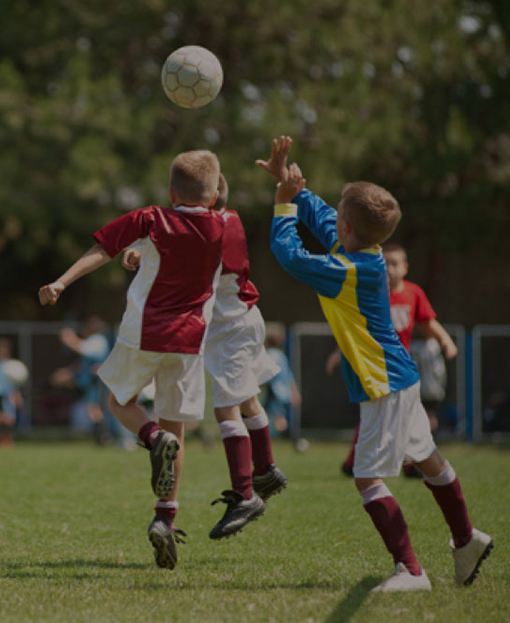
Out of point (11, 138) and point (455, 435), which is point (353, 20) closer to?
point (11, 138)

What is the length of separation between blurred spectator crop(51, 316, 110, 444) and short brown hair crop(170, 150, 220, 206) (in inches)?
415

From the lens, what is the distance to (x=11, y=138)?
2061 centimetres

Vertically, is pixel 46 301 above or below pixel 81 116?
below

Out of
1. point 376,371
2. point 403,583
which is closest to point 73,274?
point 376,371

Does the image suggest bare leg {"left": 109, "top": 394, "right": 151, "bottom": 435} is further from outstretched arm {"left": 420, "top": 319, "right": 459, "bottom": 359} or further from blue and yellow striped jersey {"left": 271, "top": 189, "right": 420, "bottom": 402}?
outstretched arm {"left": 420, "top": 319, "right": 459, "bottom": 359}

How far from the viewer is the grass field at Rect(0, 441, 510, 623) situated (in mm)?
4406

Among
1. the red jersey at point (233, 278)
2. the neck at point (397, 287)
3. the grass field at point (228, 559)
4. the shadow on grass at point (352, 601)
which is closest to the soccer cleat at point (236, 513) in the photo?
the grass field at point (228, 559)

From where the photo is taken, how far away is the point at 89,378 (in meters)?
18.0

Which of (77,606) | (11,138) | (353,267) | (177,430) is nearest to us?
(77,606)

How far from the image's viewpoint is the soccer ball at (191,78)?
6.21m

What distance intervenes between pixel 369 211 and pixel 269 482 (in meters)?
2.13

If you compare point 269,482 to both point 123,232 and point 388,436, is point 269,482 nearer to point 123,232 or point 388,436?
Result: point 388,436

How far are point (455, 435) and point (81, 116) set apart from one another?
9401 mm

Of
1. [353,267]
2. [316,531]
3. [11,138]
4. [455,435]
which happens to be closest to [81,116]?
[11,138]
